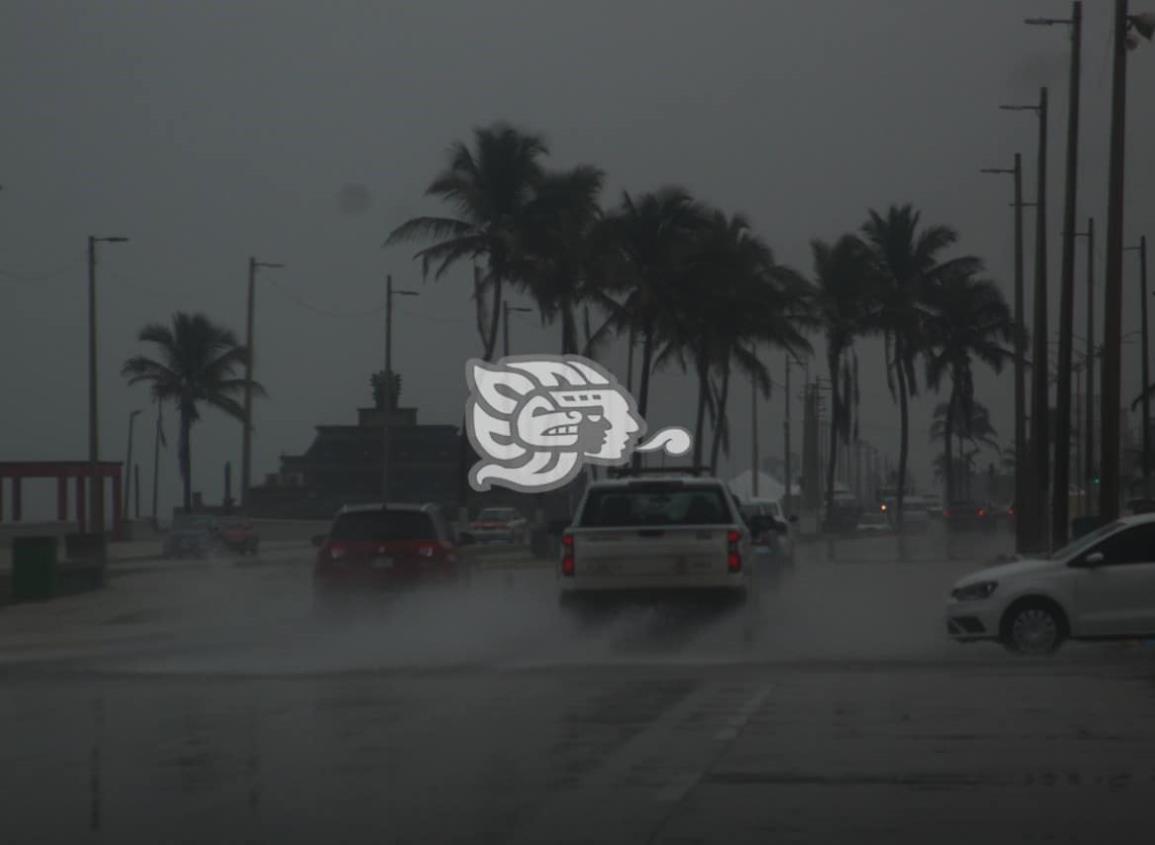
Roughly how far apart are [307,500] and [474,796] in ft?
326

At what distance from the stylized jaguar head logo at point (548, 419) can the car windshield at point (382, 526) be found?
144ft

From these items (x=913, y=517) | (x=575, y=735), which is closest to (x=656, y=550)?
(x=575, y=735)

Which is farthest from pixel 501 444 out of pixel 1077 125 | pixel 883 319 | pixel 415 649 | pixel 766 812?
pixel 766 812

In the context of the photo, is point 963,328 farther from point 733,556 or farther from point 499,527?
point 733,556

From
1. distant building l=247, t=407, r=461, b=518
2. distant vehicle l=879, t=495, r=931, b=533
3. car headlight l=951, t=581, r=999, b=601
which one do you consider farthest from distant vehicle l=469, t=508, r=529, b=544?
car headlight l=951, t=581, r=999, b=601

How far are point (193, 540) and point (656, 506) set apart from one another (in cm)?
4701

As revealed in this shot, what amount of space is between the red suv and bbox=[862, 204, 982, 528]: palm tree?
204 ft

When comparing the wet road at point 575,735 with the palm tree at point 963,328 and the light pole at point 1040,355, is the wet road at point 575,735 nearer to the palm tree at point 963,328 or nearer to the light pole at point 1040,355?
the light pole at point 1040,355

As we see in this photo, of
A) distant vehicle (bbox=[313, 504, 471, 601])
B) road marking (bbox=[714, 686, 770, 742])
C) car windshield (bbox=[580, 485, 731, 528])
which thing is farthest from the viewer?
distant vehicle (bbox=[313, 504, 471, 601])

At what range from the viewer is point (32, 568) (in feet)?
114

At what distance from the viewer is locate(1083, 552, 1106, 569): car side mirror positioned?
21.2 metres

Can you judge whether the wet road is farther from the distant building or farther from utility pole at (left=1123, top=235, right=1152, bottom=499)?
the distant building

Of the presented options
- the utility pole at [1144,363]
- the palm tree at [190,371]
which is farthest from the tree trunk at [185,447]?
the utility pole at [1144,363]

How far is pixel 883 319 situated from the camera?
8944cm
